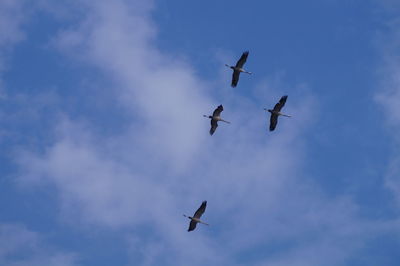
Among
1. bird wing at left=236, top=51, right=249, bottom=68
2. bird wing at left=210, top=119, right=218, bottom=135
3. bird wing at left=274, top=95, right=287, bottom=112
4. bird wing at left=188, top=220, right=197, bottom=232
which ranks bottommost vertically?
bird wing at left=188, top=220, right=197, bottom=232

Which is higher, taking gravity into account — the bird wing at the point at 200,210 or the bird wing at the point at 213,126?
the bird wing at the point at 213,126

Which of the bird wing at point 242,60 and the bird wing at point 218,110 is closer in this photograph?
the bird wing at point 242,60

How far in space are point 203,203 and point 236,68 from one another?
13.5 metres

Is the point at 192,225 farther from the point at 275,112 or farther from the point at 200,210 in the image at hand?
the point at 275,112

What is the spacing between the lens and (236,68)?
19138cm

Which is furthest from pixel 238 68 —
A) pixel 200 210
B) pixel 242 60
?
pixel 200 210

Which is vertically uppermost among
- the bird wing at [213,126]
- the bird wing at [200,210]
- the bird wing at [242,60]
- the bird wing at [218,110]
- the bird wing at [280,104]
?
the bird wing at [242,60]

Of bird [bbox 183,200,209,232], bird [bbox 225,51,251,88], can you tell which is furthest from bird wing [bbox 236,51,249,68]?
bird [bbox 183,200,209,232]

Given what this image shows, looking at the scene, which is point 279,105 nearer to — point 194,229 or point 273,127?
point 273,127

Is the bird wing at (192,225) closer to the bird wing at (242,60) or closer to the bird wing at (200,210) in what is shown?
the bird wing at (200,210)

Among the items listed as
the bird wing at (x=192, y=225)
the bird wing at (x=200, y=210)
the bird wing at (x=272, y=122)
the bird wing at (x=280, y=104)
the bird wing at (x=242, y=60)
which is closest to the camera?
the bird wing at (x=200, y=210)

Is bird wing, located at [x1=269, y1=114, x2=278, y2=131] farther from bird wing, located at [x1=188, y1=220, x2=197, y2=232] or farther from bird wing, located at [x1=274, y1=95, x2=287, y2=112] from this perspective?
bird wing, located at [x1=188, y1=220, x2=197, y2=232]

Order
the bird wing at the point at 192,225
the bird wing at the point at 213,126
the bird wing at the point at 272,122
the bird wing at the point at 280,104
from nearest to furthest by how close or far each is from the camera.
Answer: the bird wing at the point at 280,104 → the bird wing at the point at 192,225 → the bird wing at the point at 272,122 → the bird wing at the point at 213,126

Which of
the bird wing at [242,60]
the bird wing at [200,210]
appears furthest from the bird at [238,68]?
the bird wing at [200,210]
